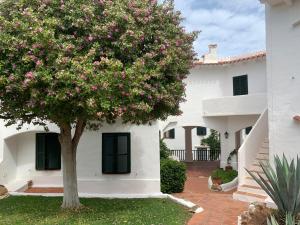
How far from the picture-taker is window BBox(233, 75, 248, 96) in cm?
2291

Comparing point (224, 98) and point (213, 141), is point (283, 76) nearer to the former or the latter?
point (224, 98)

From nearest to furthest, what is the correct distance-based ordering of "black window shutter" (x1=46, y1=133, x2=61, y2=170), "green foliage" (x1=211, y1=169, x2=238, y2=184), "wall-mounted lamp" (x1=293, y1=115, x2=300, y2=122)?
"wall-mounted lamp" (x1=293, y1=115, x2=300, y2=122) < "black window shutter" (x1=46, y1=133, x2=61, y2=170) < "green foliage" (x1=211, y1=169, x2=238, y2=184)

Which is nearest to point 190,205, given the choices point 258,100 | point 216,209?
point 216,209

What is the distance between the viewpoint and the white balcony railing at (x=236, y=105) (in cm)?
2075

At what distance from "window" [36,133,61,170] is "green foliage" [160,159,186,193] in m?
4.45

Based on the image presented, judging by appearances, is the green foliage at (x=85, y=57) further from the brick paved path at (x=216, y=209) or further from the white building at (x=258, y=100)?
the white building at (x=258, y=100)

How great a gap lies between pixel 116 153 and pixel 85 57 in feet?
22.2

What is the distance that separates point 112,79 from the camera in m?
8.70

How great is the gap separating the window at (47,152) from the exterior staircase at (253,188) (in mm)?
7516

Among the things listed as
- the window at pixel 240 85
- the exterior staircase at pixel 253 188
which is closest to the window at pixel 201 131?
the window at pixel 240 85

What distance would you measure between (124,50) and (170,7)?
2.32m

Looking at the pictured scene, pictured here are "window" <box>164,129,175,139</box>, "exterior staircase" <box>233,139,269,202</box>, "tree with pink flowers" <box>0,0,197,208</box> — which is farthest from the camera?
"window" <box>164,129,175,139</box>

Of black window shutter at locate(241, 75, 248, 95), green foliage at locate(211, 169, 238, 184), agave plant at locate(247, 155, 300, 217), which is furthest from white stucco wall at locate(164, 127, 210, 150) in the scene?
agave plant at locate(247, 155, 300, 217)

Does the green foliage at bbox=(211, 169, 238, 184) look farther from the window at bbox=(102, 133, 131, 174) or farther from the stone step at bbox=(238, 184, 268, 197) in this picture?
the window at bbox=(102, 133, 131, 174)
